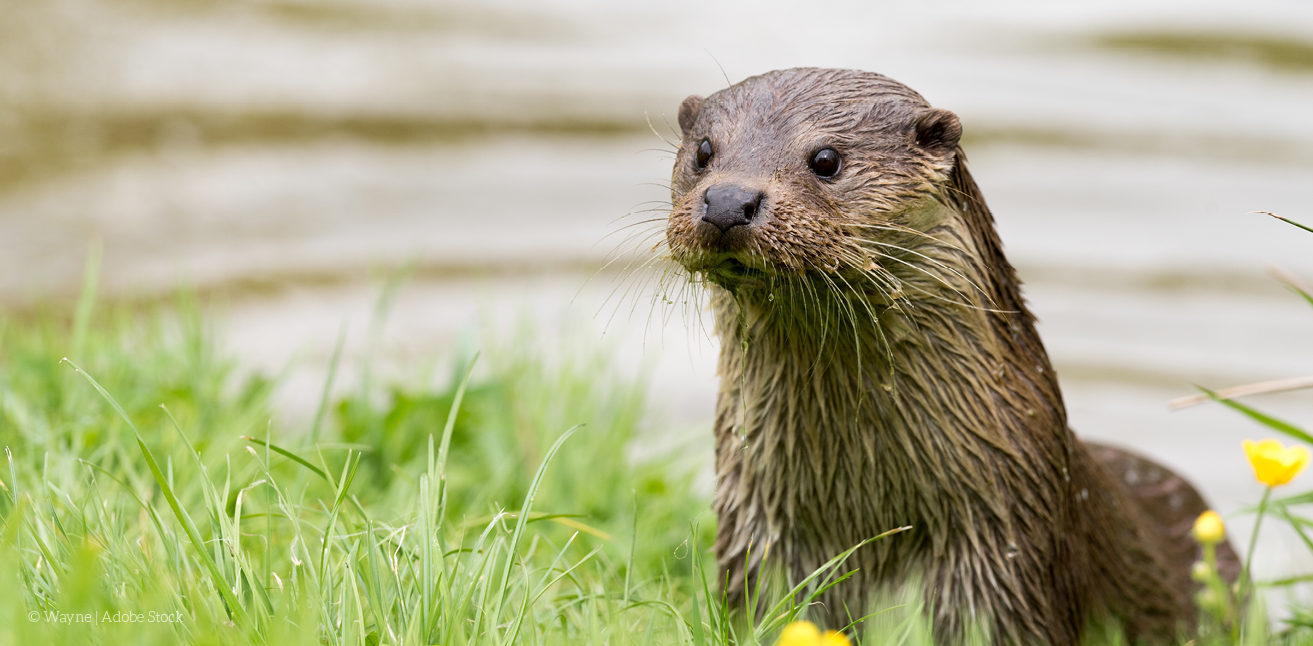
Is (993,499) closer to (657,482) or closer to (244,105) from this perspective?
(657,482)

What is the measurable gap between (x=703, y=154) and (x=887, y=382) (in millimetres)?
574

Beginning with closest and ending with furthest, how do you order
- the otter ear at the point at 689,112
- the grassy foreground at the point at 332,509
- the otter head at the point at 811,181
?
the grassy foreground at the point at 332,509 < the otter head at the point at 811,181 < the otter ear at the point at 689,112

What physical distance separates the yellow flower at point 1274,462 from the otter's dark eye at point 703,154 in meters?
1.10

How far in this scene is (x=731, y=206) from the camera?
2.29m

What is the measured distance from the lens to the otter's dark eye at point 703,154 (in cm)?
262

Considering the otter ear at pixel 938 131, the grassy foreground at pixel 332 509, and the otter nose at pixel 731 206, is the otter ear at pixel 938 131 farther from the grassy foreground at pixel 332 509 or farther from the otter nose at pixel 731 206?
the grassy foreground at pixel 332 509

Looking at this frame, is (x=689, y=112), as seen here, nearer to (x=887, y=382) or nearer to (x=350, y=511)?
(x=887, y=382)

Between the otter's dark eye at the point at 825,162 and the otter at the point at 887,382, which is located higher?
the otter's dark eye at the point at 825,162

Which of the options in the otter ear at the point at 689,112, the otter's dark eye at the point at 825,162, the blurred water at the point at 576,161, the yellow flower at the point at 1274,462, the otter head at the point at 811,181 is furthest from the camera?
the blurred water at the point at 576,161

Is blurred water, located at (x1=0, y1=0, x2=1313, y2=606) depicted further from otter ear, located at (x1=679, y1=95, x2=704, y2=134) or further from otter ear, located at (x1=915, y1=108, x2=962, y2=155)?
otter ear, located at (x1=915, y1=108, x2=962, y2=155)

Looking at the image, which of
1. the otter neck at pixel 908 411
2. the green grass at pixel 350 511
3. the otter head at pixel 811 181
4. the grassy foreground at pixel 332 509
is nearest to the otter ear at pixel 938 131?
the otter head at pixel 811 181

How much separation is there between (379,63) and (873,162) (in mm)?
6454

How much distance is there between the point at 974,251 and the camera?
263 cm

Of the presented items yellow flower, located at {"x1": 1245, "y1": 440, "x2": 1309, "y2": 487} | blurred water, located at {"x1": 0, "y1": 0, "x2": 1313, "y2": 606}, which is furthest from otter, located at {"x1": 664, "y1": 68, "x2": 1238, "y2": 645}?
blurred water, located at {"x1": 0, "y1": 0, "x2": 1313, "y2": 606}
